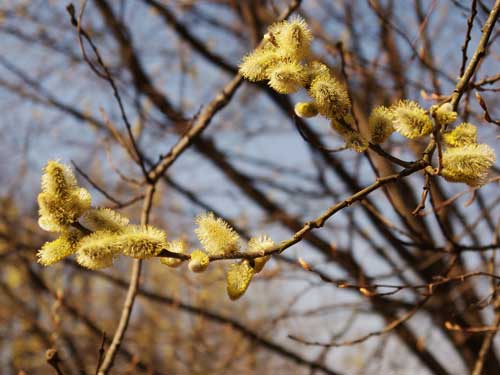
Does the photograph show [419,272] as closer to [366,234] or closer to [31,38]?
Result: [366,234]

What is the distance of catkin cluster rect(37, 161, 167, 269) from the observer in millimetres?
1011

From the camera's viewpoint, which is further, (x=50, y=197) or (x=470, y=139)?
(x=470, y=139)

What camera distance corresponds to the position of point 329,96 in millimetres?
1106

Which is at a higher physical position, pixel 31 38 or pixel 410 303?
pixel 31 38

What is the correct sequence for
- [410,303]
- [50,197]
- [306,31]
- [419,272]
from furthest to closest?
[419,272]
[410,303]
[306,31]
[50,197]

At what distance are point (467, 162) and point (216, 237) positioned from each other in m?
0.57

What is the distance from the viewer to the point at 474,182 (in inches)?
46.1

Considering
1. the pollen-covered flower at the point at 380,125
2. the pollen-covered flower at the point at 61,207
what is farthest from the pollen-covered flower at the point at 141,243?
the pollen-covered flower at the point at 380,125

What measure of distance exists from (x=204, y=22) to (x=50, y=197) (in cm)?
417

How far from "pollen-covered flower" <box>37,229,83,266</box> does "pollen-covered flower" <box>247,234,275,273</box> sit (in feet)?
1.20

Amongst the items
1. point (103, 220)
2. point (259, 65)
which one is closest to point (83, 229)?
point (103, 220)

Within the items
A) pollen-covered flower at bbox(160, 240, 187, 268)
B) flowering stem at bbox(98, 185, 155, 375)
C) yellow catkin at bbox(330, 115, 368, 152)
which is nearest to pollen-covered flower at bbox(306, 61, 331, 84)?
yellow catkin at bbox(330, 115, 368, 152)

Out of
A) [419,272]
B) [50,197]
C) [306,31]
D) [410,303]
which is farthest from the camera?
[419,272]

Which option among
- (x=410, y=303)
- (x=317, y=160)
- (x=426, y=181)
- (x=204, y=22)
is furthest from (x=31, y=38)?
(x=426, y=181)
